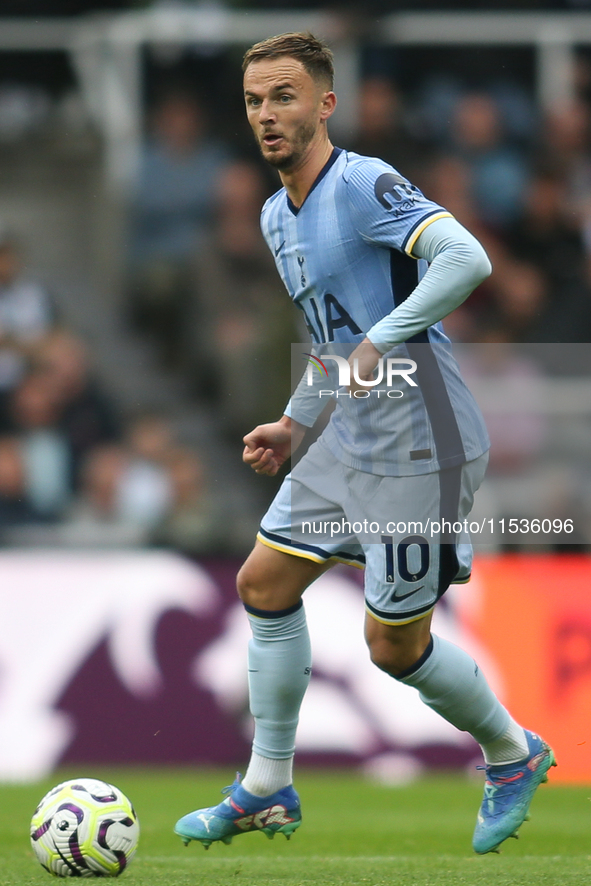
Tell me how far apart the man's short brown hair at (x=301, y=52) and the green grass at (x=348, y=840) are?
2170 millimetres

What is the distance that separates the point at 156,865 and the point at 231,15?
22.9 ft

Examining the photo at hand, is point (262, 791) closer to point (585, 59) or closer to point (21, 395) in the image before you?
point (21, 395)

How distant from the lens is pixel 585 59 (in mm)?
9875

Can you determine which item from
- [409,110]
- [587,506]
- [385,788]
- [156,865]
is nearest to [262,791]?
[156,865]

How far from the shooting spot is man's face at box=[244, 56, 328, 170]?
12.6ft

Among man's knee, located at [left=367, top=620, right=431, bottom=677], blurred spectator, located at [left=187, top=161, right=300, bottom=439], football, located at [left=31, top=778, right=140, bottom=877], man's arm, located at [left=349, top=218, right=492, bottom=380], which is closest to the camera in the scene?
man's arm, located at [left=349, top=218, right=492, bottom=380]

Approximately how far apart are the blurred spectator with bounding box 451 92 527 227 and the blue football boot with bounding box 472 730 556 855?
5.65 m

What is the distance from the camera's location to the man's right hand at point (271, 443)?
412cm

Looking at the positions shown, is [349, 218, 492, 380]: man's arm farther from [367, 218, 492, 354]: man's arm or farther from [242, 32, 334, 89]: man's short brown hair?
[242, 32, 334, 89]: man's short brown hair

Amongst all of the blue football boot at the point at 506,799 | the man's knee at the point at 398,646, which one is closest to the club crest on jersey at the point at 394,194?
the man's knee at the point at 398,646

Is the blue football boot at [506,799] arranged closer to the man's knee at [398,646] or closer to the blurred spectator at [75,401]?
the man's knee at [398,646]

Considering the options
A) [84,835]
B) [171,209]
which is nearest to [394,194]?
[84,835]

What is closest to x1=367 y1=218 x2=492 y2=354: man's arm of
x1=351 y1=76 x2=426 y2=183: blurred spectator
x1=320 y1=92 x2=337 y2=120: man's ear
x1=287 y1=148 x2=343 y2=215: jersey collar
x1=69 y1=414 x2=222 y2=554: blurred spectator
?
x1=287 y1=148 x2=343 y2=215: jersey collar

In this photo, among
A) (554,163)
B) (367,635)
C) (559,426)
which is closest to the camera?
(367,635)
